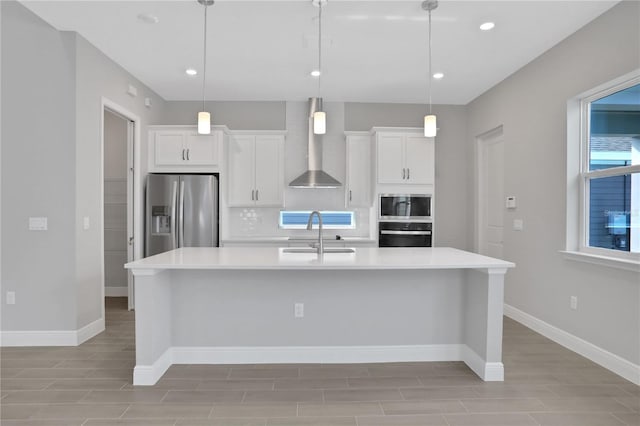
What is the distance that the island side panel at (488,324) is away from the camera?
273cm

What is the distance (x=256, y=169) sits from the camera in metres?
5.36

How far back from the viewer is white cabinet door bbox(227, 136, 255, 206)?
17.5 ft

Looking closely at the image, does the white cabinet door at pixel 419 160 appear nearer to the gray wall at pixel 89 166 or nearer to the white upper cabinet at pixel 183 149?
the white upper cabinet at pixel 183 149

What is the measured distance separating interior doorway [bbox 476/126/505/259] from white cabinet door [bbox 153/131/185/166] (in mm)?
4137

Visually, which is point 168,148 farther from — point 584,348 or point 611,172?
point 584,348

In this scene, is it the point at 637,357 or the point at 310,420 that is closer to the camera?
the point at 310,420

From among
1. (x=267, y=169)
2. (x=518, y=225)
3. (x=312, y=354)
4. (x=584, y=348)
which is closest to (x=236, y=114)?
(x=267, y=169)

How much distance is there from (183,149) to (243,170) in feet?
2.74

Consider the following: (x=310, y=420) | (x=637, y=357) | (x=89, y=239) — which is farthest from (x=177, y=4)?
(x=637, y=357)

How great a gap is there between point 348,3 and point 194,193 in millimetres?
2965

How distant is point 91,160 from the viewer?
3.68 m

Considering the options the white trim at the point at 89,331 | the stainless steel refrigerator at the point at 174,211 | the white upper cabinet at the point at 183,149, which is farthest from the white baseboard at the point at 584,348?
the white trim at the point at 89,331

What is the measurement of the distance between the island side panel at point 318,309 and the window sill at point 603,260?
1100 mm

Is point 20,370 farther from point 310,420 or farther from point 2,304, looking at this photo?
point 310,420
